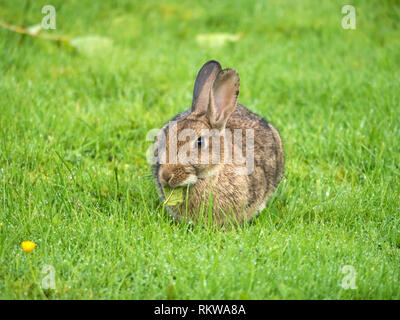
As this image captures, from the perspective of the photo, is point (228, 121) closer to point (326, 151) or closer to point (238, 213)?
point (238, 213)

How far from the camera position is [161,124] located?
5.38 metres

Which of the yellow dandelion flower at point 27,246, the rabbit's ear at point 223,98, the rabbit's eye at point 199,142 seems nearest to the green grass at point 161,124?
the yellow dandelion flower at point 27,246

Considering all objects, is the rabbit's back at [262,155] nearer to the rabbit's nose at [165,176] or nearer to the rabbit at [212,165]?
the rabbit at [212,165]

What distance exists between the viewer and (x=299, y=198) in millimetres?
4414

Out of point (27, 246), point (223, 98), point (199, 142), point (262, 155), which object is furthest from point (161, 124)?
point (27, 246)

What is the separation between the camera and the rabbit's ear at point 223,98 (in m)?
3.86

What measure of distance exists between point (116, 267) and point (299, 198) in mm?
1746

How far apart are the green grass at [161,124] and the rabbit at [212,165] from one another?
17 centimetres

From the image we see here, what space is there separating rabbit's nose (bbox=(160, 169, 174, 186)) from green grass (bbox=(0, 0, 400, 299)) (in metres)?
0.35

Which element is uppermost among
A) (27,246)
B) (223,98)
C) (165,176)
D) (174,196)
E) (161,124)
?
(223,98)

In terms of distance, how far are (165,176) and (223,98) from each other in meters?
0.74

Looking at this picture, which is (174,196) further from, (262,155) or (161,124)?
(161,124)
